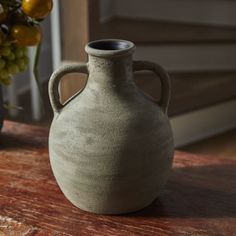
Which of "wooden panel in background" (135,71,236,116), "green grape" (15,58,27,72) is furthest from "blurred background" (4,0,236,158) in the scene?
"green grape" (15,58,27,72)

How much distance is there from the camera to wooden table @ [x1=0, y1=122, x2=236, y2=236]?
929mm

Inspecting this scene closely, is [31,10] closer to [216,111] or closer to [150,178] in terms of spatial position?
[150,178]

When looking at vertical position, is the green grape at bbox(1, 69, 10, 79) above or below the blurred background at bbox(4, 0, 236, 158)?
above

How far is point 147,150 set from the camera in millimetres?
889

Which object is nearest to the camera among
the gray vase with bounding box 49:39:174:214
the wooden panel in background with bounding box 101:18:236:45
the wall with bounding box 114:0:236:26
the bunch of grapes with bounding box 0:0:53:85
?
the gray vase with bounding box 49:39:174:214

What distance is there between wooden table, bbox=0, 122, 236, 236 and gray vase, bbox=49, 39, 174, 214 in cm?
4

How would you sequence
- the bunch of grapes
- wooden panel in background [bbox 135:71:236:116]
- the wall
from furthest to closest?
the wall < wooden panel in background [bbox 135:71:236:116] < the bunch of grapes

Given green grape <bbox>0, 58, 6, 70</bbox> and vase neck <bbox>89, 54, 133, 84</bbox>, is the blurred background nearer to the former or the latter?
green grape <bbox>0, 58, 6, 70</bbox>

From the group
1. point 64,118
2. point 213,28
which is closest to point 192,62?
point 213,28

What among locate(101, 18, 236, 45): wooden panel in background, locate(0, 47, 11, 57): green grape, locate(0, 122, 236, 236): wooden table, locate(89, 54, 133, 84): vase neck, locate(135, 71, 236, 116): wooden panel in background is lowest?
locate(135, 71, 236, 116): wooden panel in background

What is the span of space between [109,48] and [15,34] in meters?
0.22

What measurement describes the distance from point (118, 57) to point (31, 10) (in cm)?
22

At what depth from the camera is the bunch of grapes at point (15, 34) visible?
3.53 ft

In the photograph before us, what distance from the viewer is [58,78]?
0.96m
